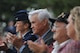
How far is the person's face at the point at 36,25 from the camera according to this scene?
9.37 meters

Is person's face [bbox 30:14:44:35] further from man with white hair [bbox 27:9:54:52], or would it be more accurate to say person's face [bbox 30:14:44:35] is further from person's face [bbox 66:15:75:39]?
person's face [bbox 66:15:75:39]

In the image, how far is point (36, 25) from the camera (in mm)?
9445

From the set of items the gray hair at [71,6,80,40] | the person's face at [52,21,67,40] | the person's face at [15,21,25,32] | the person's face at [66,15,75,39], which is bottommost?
the person's face at [15,21,25,32]

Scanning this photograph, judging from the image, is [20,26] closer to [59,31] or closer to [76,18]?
[59,31]

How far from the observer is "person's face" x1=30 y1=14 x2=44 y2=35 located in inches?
369

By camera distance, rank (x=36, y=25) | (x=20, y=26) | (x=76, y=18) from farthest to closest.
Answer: (x=20, y=26), (x=36, y=25), (x=76, y=18)

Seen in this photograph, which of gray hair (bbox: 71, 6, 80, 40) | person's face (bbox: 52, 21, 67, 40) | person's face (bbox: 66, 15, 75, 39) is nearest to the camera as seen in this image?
gray hair (bbox: 71, 6, 80, 40)

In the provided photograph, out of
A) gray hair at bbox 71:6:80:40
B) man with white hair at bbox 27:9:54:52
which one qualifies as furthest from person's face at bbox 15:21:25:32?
gray hair at bbox 71:6:80:40

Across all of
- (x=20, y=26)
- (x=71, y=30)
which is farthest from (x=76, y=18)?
(x=20, y=26)

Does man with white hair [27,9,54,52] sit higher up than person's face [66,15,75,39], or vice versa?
person's face [66,15,75,39]

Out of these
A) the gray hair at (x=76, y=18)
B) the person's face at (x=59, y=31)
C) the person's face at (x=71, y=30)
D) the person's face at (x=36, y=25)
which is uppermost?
the gray hair at (x=76, y=18)

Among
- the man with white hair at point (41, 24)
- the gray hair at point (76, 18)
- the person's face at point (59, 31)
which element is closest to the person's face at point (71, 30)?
the gray hair at point (76, 18)

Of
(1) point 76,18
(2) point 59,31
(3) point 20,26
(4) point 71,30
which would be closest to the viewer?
(1) point 76,18

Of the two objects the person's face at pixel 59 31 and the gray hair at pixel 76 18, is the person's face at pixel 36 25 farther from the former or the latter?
the gray hair at pixel 76 18
